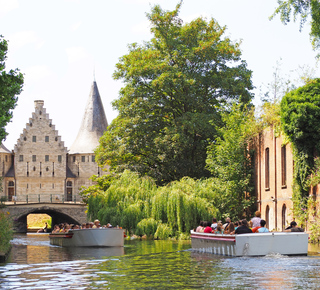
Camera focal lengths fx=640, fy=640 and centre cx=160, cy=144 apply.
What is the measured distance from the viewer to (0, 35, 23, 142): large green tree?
24.7 metres

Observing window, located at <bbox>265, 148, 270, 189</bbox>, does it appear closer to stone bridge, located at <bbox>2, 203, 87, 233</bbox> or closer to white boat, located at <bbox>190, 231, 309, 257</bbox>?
white boat, located at <bbox>190, 231, 309, 257</bbox>

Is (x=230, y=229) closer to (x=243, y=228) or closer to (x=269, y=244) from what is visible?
(x=243, y=228)

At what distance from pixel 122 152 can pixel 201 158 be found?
18.6ft

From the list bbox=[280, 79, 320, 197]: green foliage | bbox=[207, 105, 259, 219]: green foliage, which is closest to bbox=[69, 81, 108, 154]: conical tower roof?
bbox=[207, 105, 259, 219]: green foliage

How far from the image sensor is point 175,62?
46594 mm

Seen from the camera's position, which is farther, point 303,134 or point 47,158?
point 47,158

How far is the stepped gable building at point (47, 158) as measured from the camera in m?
85.2

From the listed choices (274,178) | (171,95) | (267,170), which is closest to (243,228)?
(274,178)

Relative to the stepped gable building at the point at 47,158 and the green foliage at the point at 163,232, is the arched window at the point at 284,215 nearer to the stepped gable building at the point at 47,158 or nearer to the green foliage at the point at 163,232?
the green foliage at the point at 163,232

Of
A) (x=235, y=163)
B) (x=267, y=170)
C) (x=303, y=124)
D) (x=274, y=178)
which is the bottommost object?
(x=274, y=178)

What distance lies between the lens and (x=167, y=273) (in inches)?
653

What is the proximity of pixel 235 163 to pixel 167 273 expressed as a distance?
24.3 m

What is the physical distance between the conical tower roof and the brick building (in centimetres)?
4850

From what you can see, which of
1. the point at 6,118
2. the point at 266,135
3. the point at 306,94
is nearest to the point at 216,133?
the point at 266,135
